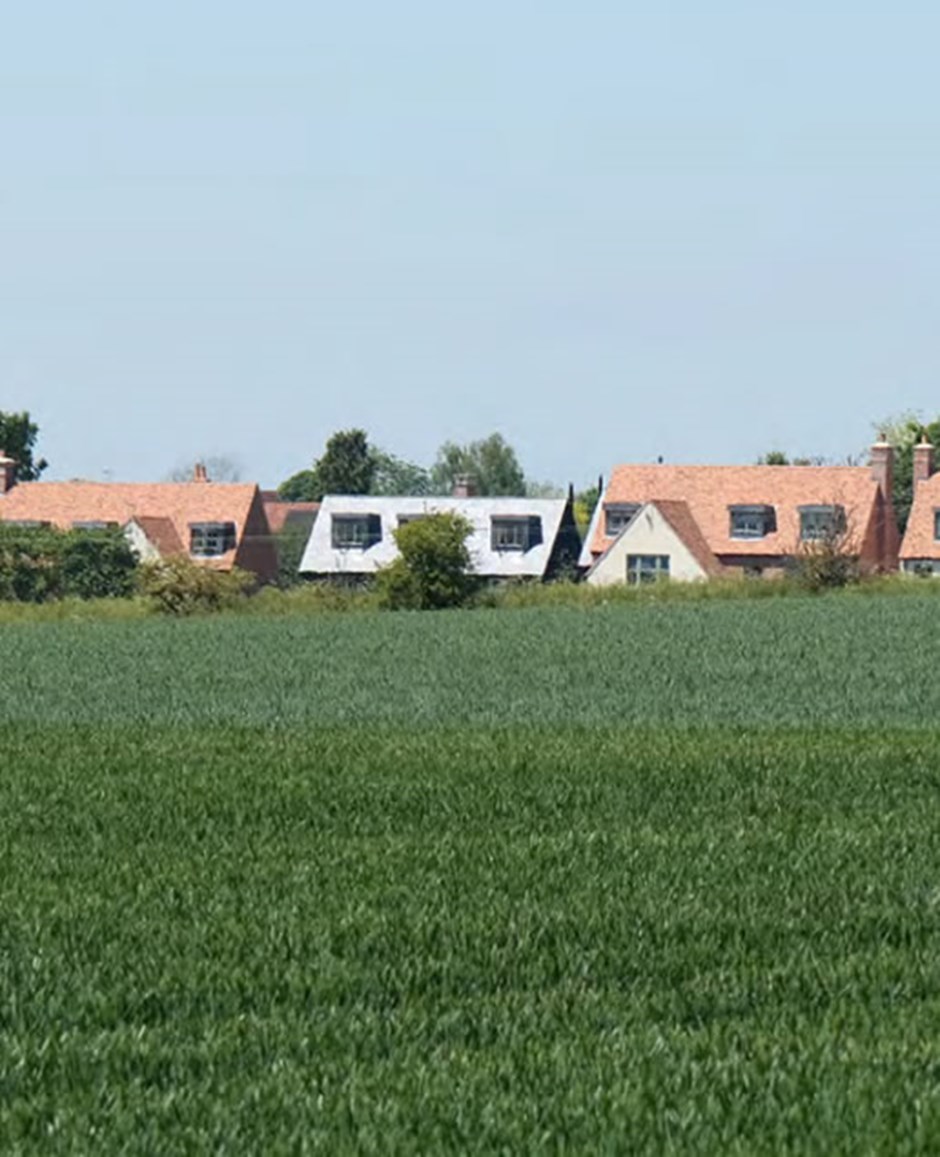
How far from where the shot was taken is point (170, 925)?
14.3 m

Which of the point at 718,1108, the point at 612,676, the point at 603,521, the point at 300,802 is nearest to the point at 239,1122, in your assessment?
the point at 718,1108

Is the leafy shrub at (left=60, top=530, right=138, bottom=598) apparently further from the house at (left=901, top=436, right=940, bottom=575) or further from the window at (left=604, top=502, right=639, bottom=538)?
the house at (left=901, top=436, right=940, bottom=575)

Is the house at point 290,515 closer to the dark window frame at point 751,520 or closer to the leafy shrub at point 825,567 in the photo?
the dark window frame at point 751,520

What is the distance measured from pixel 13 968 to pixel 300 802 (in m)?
8.19

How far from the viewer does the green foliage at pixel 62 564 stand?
89625 mm

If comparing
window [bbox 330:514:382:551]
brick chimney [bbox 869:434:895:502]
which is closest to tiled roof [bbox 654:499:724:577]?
brick chimney [bbox 869:434:895:502]

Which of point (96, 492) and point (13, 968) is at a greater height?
point (96, 492)

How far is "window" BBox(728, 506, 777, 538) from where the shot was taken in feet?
351

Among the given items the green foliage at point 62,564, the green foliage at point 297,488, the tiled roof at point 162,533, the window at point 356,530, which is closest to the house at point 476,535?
the window at point 356,530

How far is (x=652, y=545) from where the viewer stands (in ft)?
337

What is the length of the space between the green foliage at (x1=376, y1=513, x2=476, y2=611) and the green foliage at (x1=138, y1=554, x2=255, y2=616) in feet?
14.0

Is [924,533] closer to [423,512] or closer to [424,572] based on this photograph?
[423,512]

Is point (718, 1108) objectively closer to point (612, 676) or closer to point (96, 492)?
point (612, 676)

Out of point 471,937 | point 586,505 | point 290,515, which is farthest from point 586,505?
point 471,937
